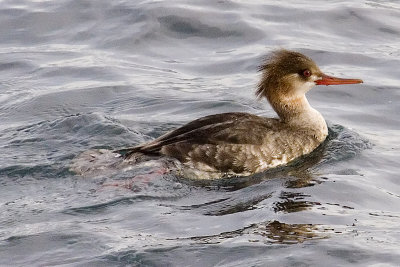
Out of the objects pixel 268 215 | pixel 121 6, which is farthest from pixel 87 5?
pixel 268 215

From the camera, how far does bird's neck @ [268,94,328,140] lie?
34.4 ft

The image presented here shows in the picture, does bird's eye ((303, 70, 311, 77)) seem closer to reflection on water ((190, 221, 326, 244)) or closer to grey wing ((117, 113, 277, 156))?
grey wing ((117, 113, 277, 156))

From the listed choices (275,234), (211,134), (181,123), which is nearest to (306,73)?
(211,134)

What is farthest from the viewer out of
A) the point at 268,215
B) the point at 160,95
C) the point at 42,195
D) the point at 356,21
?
the point at 356,21

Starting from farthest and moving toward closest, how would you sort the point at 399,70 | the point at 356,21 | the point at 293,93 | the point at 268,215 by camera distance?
1. the point at 356,21
2. the point at 399,70
3. the point at 293,93
4. the point at 268,215

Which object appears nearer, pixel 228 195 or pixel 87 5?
pixel 228 195

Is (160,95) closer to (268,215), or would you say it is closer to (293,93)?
(293,93)

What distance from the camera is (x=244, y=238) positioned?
7.79 meters

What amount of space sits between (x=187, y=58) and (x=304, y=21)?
2.45m

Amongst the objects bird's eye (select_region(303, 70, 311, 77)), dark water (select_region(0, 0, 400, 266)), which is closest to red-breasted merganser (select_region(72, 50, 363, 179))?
bird's eye (select_region(303, 70, 311, 77))

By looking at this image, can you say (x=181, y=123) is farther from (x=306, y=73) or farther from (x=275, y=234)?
(x=275, y=234)

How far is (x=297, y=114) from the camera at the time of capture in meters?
10.5

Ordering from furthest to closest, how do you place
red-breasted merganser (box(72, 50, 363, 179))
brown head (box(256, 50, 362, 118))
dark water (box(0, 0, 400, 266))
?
brown head (box(256, 50, 362, 118)) → red-breasted merganser (box(72, 50, 363, 179)) → dark water (box(0, 0, 400, 266))

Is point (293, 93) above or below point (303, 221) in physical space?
above
